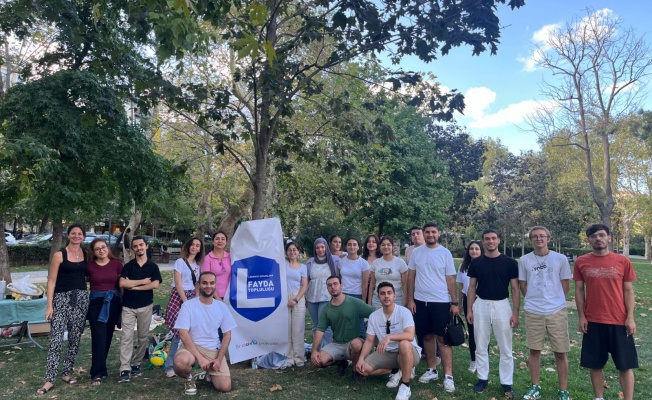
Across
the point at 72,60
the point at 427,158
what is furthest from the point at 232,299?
the point at 427,158

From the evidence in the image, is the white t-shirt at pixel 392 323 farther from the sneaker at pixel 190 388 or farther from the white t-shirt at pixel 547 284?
the sneaker at pixel 190 388

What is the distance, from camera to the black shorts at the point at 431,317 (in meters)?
5.25

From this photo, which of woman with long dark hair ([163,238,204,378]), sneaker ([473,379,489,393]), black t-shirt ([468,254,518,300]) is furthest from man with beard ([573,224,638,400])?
woman with long dark hair ([163,238,204,378])

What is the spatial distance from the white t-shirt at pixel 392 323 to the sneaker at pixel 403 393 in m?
0.44

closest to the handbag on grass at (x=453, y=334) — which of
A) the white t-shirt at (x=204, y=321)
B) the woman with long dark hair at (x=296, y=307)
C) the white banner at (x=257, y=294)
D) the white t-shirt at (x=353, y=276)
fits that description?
the white t-shirt at (x=353, y=276)

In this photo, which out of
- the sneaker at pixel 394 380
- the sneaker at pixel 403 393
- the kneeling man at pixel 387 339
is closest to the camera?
the sneaker at pixel 403 393

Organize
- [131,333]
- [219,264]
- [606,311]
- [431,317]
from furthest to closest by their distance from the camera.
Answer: [219,264]
[131,333]
[431,317]
[606,311]

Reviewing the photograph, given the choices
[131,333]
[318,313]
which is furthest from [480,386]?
[131,333]

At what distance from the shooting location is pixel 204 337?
5.12m

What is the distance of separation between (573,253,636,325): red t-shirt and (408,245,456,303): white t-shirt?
4.41 feet

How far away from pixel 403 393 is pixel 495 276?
1545 mm

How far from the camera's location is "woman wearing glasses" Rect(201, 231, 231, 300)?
19.5 feet

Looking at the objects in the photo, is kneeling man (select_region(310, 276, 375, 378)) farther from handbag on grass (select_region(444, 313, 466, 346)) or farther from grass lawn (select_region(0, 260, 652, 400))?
handbag on grass (select_region(444, 313, 466, 346))

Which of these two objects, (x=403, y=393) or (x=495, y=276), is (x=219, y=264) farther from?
(x=495, y=276)
